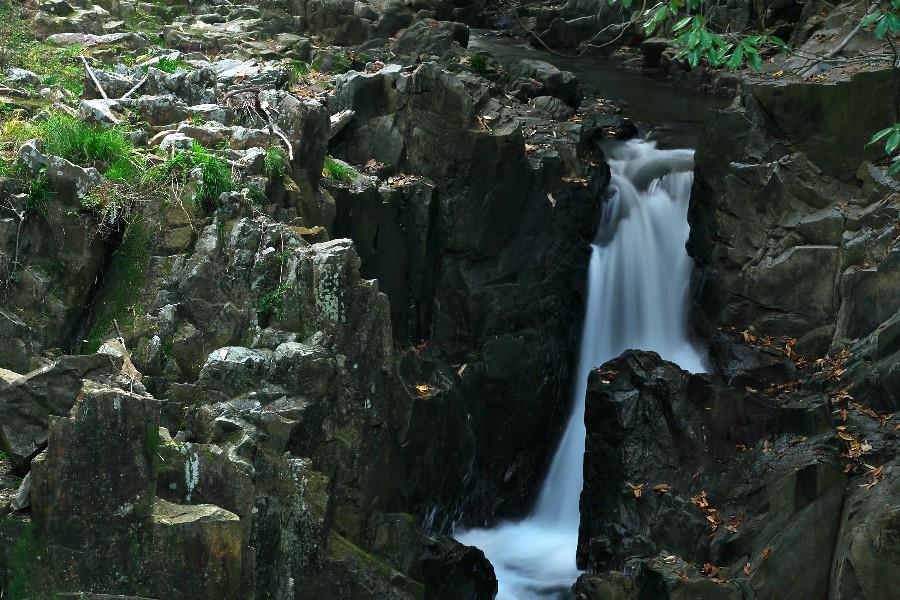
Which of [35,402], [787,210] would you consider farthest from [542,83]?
[35,402]

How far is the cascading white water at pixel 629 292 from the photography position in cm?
1470

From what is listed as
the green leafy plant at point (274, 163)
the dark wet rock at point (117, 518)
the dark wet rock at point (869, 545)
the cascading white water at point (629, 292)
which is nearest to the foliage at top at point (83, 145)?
the green leafy plant at point (274, 163)

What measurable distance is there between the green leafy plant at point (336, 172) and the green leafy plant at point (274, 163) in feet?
5.57

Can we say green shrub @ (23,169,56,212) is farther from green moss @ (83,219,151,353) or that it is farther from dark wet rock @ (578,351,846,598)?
dark wet rock @ (578,351,846,598)

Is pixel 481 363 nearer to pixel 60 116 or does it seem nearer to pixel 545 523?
pixel 545 523

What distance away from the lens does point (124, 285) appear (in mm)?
9734

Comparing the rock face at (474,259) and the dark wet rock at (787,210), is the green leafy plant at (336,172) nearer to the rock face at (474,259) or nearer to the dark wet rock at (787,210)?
the rock face at (474,259)

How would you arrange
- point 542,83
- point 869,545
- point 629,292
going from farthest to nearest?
point 542,83, point 629,292, point 869,545

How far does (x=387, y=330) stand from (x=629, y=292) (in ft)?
22.9

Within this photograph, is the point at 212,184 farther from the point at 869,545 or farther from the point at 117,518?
the point at 869,545

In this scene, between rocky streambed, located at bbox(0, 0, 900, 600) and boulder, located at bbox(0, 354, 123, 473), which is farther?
rocky streambed, located at bbox(0, 0, 900, 600)

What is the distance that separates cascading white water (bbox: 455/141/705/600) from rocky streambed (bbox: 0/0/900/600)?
28 centimetres

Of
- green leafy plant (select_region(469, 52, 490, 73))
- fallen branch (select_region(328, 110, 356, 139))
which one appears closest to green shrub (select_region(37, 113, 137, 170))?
fallen branch (select_region(328, 110, 356, 139))

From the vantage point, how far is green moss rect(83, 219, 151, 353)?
9414 mm
